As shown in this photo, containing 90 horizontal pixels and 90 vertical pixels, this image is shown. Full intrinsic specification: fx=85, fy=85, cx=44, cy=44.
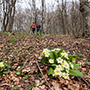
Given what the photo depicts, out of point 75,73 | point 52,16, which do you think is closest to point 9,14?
point 52,16

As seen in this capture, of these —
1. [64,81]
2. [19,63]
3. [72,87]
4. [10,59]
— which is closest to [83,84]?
[72,87]

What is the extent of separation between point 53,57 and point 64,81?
2.28 ft

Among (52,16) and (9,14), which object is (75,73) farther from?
(52,16)

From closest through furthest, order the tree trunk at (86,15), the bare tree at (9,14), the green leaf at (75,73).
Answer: the green leaf at (75,73) → the tree trunk at (86,15) → the bare tree at (9,14)

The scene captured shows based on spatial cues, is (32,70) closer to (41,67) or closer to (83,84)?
(41,67)

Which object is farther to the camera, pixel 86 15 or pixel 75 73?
pixel 86 15

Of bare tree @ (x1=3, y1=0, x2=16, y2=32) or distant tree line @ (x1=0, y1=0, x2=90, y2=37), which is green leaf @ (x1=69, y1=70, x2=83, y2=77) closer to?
distant tree line @ (x1=0, y1=0, x2=90, y2=37)

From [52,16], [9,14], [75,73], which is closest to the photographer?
[75,73]

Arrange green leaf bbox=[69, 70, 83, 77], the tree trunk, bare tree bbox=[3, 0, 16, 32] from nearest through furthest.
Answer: green leaf bbox=[69, 70, 83, 77], the tree trunk, bare tree bbox=[3, 0, 16, 32]

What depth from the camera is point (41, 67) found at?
267 centimetres

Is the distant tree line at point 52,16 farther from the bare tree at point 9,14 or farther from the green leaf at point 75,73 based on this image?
the green leaf at point 75,73

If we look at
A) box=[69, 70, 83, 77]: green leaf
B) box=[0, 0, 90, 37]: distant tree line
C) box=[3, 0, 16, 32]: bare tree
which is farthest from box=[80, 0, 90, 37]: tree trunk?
box=[3, 0, 16, 32]: bare tree

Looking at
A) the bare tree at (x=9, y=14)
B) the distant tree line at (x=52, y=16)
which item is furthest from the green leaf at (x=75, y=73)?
the bare tree at (x=9, y=14)

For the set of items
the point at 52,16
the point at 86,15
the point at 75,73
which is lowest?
the point at 75,73
